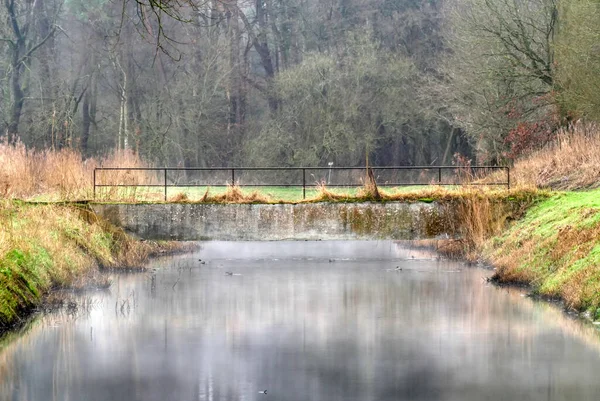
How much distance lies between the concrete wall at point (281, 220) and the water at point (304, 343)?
40.0 inches

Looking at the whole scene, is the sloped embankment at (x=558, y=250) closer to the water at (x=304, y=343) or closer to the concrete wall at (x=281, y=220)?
the water at (x=304, y=343)

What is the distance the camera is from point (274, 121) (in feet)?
166

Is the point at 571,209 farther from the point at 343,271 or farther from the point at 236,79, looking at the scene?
the point at 236,79

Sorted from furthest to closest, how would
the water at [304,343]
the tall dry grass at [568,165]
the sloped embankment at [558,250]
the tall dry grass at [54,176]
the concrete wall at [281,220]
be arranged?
1. the tall dry grass at [568,165]
2. the tall dry grass at [54,176]
3. the concrete wall at [281,220]
4. the sloped embankment at [558,250]
5. the water at [304,343]

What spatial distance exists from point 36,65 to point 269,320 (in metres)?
35.6

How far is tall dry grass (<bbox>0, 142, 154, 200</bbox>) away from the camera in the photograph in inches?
1065

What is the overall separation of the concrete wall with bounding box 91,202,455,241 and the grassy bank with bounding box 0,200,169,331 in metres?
0.70

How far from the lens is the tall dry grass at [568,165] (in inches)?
1164

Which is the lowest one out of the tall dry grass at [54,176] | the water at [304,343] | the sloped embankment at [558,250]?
the water at [304,343]

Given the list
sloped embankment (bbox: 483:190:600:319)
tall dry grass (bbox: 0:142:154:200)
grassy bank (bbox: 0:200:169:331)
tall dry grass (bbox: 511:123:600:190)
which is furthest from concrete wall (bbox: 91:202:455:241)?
tall dry grass (bbox: 511:123:600:190)

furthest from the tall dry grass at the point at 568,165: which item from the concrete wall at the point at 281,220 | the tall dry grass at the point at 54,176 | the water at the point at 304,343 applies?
the tall dry grass at the point at 54,176

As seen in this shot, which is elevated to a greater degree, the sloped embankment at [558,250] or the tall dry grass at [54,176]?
the tall dry grass at [54,176]

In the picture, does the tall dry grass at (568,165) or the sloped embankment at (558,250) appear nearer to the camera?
the sloped embankment at (558,250)

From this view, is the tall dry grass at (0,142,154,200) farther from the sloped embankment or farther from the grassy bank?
the sloped embankment
